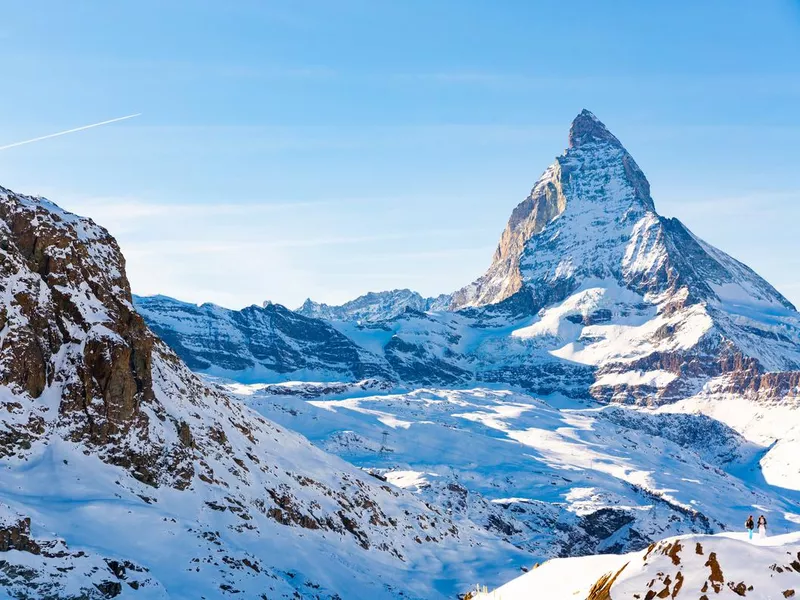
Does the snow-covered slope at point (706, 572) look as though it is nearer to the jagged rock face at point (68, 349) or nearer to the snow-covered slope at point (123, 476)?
the snow-covered slope at point (123, 476)

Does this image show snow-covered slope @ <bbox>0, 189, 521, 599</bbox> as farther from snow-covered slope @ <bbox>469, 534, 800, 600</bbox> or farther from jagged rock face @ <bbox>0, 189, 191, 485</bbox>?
snow-covered slope @ <bbox>469, 534, 800, 600</bbox>

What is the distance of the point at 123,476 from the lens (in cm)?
7369

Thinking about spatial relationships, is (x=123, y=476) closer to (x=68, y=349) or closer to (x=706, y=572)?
(x=68, y=349)

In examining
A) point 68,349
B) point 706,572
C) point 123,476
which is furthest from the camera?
point 68,349

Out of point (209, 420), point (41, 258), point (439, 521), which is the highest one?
point (41, 258)

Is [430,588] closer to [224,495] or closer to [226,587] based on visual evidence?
[224,495]

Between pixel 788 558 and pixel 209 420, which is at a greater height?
pixel 788 558

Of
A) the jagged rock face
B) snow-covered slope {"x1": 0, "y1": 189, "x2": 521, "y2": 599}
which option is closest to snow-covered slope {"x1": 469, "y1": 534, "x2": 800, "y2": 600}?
snow-covered slope {"x1": 0, "y1": 189, "x2": 521, "y2": 599}

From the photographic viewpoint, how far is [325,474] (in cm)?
10988

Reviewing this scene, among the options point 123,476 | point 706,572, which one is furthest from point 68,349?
point 706,572

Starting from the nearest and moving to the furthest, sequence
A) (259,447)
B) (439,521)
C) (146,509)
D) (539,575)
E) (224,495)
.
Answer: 1. (539,575)
2. (146,509)
3. (224,495)
4. (259,447)
5. (439,521)

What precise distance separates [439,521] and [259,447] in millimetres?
32077

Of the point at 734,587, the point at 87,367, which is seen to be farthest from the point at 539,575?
the point at 87,367

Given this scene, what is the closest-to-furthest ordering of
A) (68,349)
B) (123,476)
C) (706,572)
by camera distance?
(706,572) < (123,476) < (68,349)
